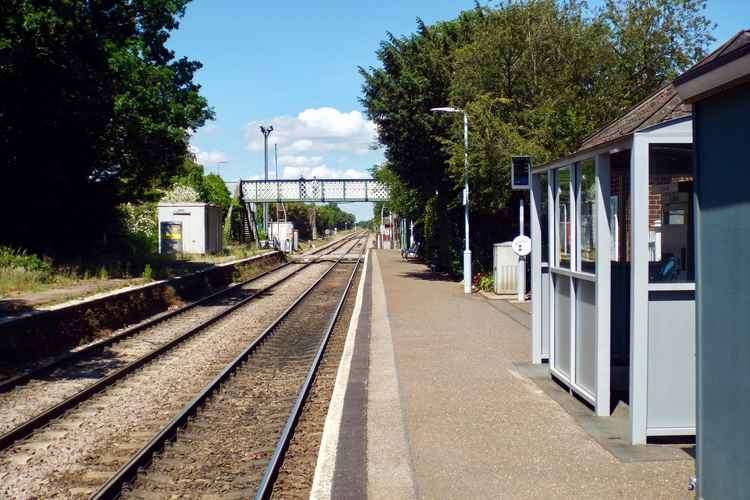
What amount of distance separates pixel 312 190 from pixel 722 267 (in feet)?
209

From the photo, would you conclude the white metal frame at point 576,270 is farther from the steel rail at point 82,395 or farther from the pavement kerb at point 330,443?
the steel rail at point 82,395

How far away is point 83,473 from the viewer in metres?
6.56

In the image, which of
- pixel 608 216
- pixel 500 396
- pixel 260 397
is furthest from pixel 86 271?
pixel 608 216

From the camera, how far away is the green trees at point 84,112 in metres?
19.1

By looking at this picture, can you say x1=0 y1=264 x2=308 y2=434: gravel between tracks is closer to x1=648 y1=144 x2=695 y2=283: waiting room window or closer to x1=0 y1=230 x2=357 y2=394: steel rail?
x1=0 y1=230 x2=357 y2=394: steel rail

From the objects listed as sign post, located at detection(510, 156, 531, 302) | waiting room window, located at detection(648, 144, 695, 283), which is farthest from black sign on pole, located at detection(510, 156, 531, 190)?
waiting room window, located at detection(648, 144, 695, 283)

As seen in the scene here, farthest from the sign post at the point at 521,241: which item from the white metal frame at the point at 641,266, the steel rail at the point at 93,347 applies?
the white metal frame at the point at 641,266

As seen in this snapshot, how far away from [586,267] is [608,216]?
752 mm

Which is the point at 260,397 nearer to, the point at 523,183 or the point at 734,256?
the point at 734,256

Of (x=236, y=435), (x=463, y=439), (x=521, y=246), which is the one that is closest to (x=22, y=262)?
(x=521, y=246)

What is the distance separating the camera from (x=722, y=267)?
4465 millimetres

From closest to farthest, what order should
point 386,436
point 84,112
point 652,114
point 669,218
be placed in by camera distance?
point 386,436, point 669,218, point 652,114, point 84,112

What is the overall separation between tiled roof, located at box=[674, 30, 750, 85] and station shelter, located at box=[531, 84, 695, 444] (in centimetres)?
110

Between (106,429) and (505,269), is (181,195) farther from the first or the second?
(106,429)
